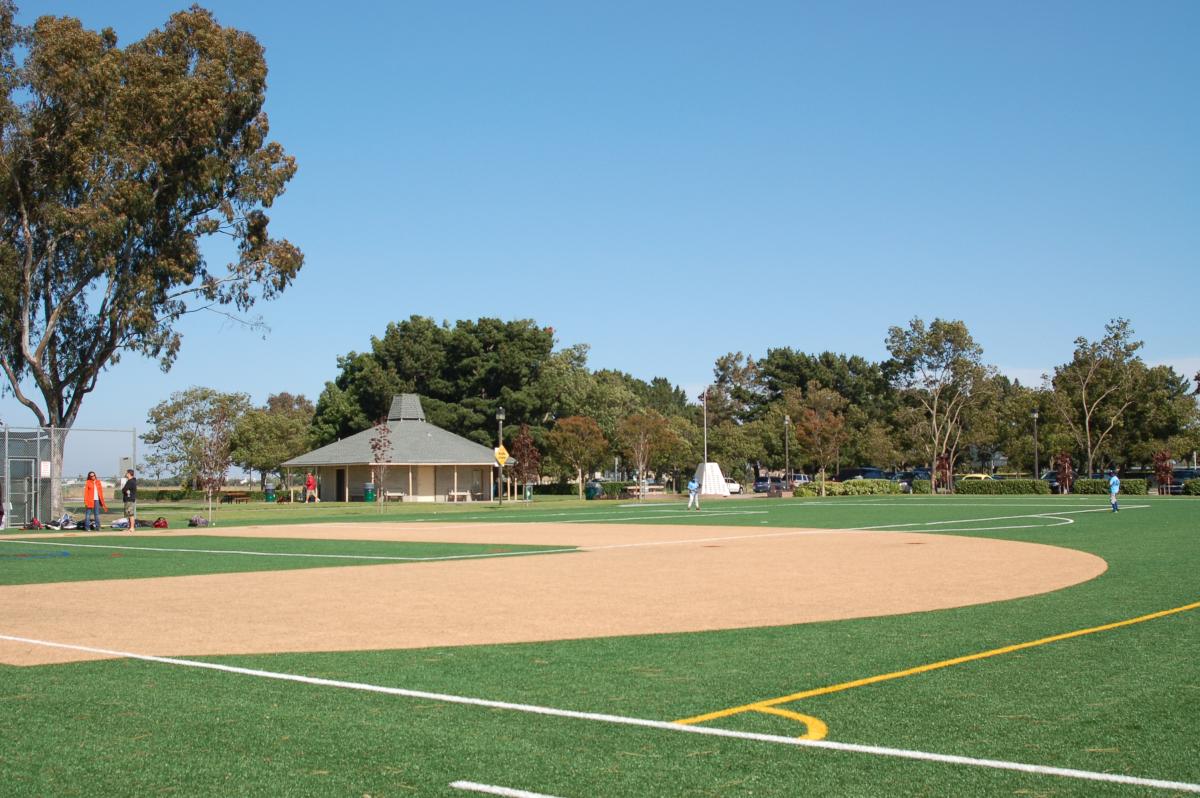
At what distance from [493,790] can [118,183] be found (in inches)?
1569

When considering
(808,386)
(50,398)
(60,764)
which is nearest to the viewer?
(60,764)

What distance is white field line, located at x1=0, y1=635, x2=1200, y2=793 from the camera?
18.8ft

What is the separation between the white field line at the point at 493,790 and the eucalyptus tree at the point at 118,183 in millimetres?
36767

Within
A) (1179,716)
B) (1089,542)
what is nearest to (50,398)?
(1089,542)

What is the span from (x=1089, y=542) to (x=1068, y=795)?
21.1 metres

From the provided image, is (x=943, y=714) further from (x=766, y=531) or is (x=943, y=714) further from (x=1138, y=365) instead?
(x=1138, y=365)

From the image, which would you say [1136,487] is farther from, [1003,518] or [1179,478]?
[1003,518]

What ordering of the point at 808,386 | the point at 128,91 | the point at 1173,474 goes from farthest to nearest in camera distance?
the point at 808,386
the point at 1173,474
the point at 128,91

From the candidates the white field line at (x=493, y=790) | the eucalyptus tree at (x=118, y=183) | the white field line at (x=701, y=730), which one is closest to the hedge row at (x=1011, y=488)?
the eucalyptus tree at (x=118, y=183)

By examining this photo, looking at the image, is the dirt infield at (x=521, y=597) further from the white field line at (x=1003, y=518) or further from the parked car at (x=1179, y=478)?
the parked car at (x=1179, y=478)

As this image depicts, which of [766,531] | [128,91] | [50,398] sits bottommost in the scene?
[766,531]

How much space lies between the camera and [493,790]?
555cm

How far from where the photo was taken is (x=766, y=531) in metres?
30.8

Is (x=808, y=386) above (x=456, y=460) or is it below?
above
